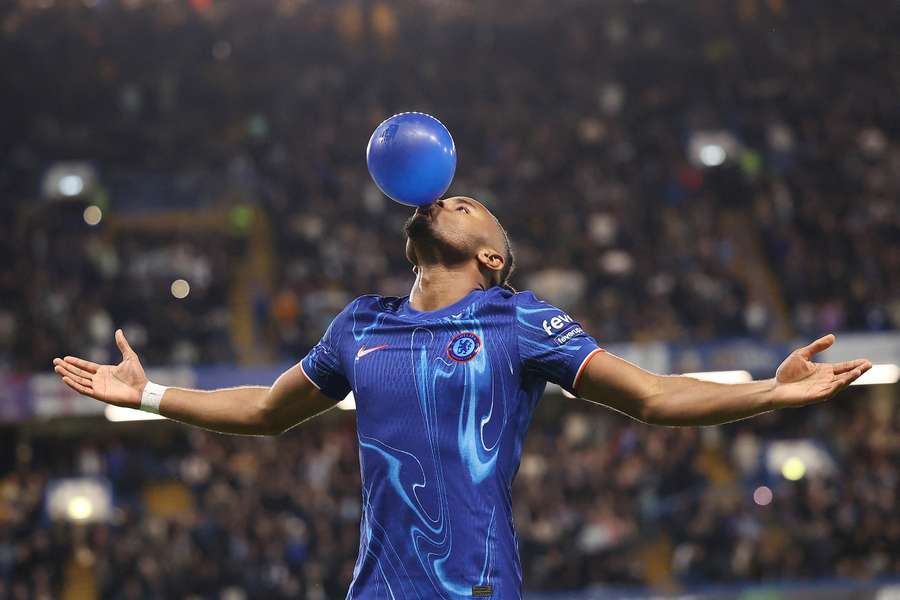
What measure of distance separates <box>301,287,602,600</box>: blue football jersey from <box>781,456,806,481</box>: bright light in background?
16033 millimetres

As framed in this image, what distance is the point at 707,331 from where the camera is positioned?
20.4 metres

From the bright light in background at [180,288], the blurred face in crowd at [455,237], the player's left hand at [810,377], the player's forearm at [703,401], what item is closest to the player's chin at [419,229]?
the blurred face in crowd at [455,237]

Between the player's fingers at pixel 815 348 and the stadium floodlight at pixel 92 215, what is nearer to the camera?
the player's fingers at pixel 815 348

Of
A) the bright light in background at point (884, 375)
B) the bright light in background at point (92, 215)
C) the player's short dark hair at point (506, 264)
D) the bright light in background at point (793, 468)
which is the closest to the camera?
the player's short dark hair at point (506, 264)

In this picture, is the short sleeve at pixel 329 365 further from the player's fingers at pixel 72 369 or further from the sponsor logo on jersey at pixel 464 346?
the player's fingers at pixel 72 369

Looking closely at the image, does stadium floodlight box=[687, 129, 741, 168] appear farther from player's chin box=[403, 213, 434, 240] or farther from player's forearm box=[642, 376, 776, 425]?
player's forearm box=[642, 376, 776, 425]

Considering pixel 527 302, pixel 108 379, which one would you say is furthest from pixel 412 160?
pixel 108 379

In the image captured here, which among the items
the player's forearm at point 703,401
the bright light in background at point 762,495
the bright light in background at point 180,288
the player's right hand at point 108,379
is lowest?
the bright light in background at point 762,495

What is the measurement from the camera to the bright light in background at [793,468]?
19031mm

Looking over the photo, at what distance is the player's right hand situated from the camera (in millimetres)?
4371

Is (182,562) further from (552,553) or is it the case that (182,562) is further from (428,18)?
(428,18)

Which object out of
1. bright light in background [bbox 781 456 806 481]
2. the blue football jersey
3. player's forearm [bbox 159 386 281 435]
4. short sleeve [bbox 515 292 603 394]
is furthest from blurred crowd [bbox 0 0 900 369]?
short sleeve [bbox 515 292 603 394]

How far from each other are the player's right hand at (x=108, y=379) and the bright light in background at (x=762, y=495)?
49.3 feet

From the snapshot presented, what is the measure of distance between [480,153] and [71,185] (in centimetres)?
784
